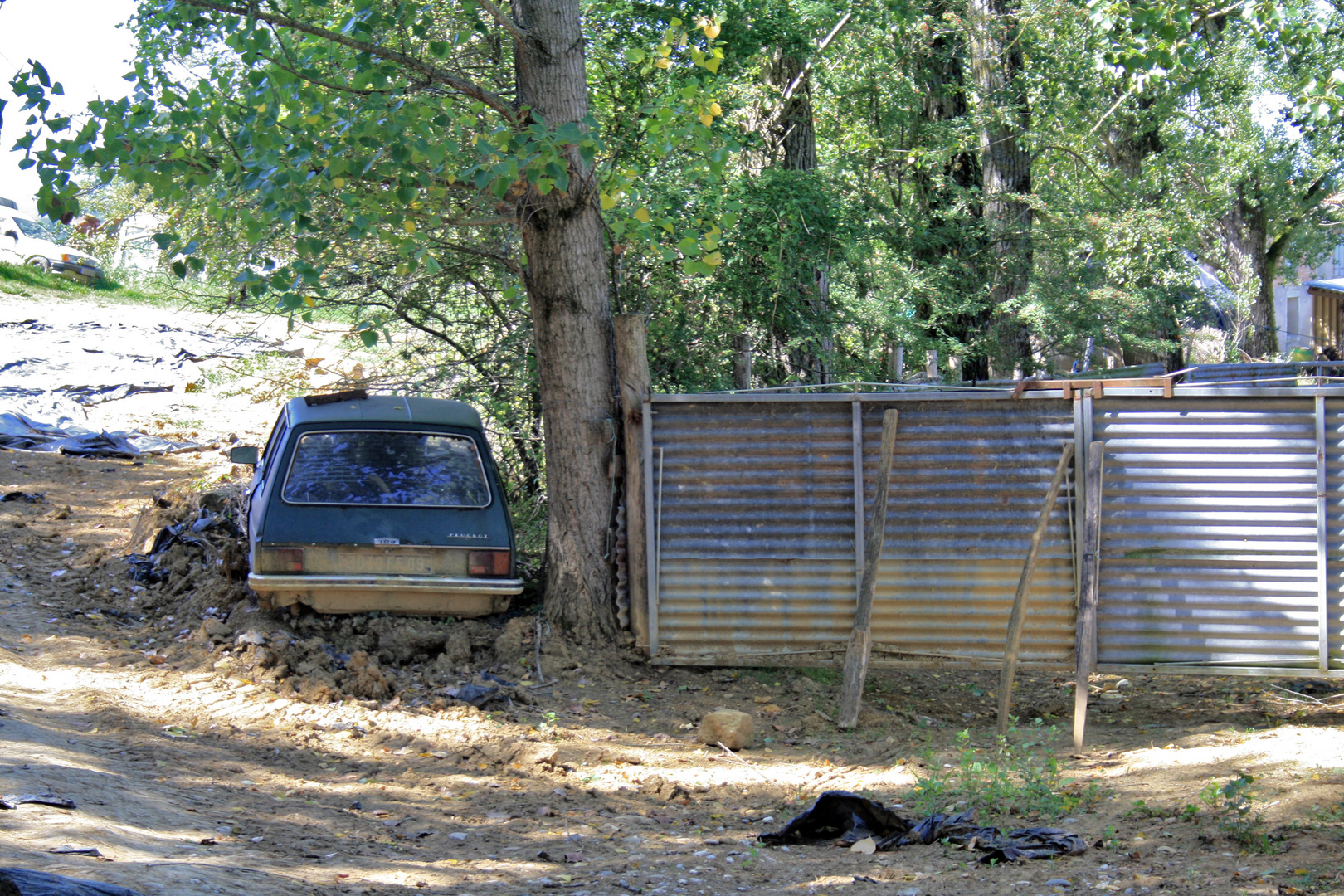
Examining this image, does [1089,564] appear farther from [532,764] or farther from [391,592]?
[391,592]

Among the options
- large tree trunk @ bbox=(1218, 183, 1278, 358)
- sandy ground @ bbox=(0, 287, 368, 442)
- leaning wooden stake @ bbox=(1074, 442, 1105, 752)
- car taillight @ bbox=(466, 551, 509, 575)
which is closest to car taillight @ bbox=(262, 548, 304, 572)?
car taillight @ bbox=(466, 551, 509, 575)

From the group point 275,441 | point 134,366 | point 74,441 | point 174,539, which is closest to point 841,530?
point 275,441

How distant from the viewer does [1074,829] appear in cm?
468

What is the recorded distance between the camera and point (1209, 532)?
6543mm

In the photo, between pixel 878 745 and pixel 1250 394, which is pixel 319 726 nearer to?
pixel 878 745

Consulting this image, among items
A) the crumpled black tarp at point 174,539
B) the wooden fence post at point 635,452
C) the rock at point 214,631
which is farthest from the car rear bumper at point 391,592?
the crumpled black tarp at point 174,539

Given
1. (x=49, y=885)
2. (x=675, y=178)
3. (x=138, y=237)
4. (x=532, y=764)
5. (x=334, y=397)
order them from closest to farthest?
(x=49, y=885), (x=532, y=764), (x=334, y=397), (x=675, y=178), (x=138, y=237)

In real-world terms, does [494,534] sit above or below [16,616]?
above

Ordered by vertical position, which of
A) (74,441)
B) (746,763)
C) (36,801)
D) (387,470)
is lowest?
(746,763)

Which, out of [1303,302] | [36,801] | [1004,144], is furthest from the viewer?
[1303,302]

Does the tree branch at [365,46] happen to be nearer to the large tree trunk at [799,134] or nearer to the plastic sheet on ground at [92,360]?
the large tree trunk at [799,134]

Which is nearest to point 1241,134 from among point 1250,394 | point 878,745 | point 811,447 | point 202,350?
point 1250,394

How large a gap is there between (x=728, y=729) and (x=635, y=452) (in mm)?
2081

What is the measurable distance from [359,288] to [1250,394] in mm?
7522
